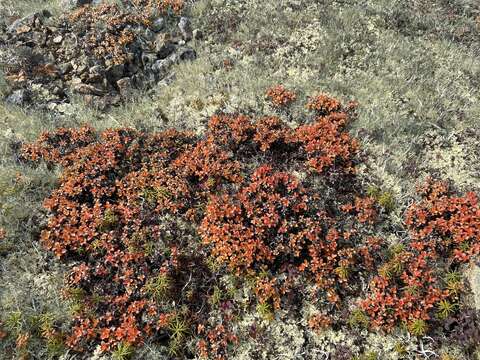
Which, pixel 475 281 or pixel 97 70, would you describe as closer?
pixel 475 281

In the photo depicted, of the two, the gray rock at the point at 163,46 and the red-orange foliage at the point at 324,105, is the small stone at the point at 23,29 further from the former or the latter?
the red-orange foliage at the point at 324,105

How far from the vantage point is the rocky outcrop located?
11875 millimetres

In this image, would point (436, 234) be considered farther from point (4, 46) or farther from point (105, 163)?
point (4, 46)

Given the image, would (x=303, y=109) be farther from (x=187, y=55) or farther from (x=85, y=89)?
(x=85, y=89)

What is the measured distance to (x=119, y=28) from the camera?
13.4 m

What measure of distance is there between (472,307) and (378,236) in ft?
6.94

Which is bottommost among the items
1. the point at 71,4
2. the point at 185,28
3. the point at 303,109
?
the point at 303,109

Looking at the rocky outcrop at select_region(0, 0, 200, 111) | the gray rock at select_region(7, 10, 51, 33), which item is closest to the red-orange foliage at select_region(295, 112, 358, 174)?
the rocky outcrop at select_region(0, 0, 200, 111)

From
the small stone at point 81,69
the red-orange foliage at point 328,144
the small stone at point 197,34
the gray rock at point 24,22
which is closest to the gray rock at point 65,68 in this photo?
the small stone at point 81,69

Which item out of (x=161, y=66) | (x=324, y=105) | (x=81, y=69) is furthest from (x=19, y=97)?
(x=324, y=105)

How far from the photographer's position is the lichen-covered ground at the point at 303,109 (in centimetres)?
719

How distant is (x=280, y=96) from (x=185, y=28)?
497 cm

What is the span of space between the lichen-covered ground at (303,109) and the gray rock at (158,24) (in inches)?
47.2

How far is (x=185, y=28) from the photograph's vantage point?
13.8m
